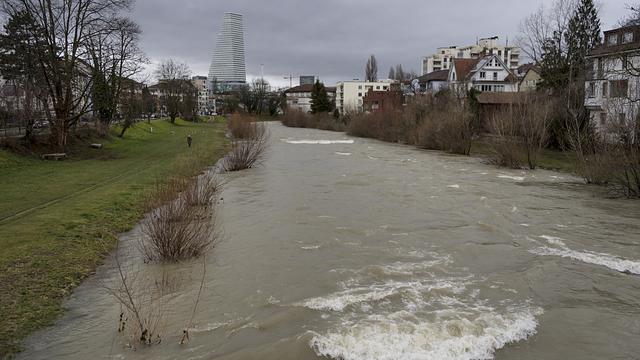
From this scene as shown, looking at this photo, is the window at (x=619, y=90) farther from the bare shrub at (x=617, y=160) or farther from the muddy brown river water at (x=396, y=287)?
the muddy brown river water at (x=396, y=287)

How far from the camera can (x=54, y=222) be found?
1322cm

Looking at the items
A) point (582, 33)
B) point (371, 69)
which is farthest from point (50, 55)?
point (371, 69)

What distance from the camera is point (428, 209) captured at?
1688 centimetres

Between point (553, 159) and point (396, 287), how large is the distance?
28272 millimetres

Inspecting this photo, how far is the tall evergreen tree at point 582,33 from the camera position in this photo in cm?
4609

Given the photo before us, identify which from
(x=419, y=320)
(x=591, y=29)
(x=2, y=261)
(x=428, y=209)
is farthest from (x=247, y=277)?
(x=591, y=29)

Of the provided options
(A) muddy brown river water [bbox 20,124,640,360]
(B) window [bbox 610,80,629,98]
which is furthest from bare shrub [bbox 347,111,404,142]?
(A) muddy brown river water [bbox 20,124,640,360]

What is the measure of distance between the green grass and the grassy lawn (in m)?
19.7

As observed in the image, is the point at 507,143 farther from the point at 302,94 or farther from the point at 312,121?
the point at 302,94

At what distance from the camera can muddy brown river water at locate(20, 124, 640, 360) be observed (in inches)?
285

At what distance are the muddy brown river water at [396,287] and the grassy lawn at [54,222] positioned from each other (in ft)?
1.33

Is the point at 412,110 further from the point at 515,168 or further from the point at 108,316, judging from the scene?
the point at 108,316

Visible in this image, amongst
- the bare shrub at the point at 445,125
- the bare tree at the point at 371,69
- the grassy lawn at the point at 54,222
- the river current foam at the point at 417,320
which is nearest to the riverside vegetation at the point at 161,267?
the grassy lawn at the point at 54,222

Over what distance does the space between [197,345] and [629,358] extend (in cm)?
584
